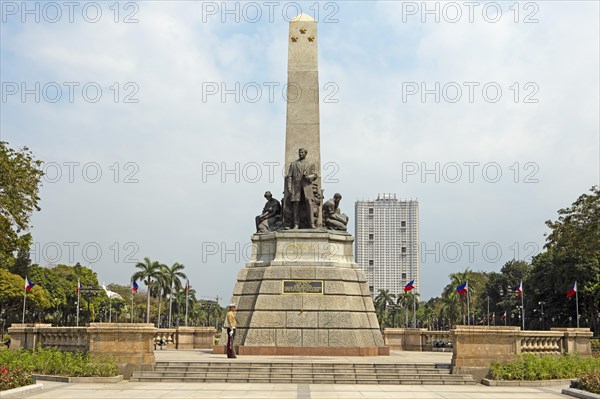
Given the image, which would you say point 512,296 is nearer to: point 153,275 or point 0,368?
point 153,275

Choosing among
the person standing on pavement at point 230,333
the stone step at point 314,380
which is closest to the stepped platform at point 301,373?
the stone step at point 314,380

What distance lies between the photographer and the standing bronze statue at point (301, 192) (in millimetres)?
24562

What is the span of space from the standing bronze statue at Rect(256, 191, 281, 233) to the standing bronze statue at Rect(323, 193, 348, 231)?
1.85m

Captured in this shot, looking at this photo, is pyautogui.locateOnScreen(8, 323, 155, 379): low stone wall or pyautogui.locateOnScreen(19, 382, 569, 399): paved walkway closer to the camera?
pyautogui.locateOnScreen(19, 382, 569, 399): paved walkway

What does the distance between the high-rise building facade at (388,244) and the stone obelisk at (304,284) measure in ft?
506

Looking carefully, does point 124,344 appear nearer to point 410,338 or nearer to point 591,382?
point 591,382

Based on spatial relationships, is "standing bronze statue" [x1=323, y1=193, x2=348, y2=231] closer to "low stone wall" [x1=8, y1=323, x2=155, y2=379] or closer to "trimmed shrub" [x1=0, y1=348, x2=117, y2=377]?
"low stone wall" [x1=8, y1=323, x2=155, y2=379]

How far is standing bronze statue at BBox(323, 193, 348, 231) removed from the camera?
25188 millimetres

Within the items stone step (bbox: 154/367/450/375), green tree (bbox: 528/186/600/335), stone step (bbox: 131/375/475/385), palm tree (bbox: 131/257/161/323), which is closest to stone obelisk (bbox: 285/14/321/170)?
stone step (bbox: 154/367/450/375)

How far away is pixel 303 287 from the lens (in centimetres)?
2312

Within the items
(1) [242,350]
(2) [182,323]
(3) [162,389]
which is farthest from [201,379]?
(2) [182,323]

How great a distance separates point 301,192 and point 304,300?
417 cm

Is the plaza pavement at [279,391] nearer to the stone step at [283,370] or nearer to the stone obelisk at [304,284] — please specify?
the stone step at [283,370]

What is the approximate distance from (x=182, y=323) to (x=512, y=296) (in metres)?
57.8
